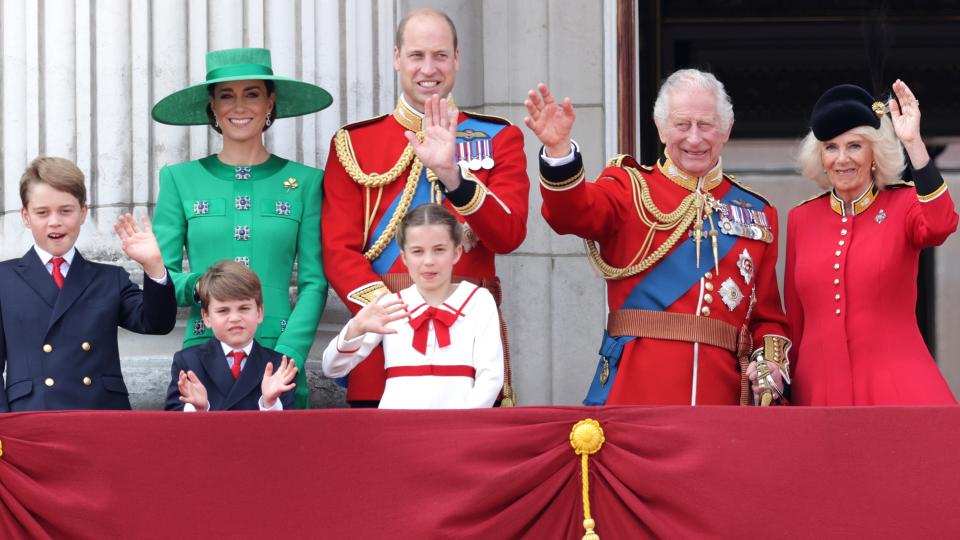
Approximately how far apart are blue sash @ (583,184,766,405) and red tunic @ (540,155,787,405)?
11 millimetres

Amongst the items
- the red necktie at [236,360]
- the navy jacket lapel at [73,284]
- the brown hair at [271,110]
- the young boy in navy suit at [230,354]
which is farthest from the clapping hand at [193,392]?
the brown hair at [271,110]

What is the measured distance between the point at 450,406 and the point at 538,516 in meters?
0.47

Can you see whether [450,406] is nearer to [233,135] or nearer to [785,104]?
[233,135]

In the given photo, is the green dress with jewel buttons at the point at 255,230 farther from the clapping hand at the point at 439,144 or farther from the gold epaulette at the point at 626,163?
the gold epaulette at the point at 626,163

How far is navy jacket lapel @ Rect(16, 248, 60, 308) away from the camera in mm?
4977

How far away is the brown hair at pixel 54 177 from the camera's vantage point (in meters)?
5.00

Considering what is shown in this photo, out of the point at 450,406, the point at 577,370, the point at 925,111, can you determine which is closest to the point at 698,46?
the point at 925,111

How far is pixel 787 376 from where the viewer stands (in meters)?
5.05

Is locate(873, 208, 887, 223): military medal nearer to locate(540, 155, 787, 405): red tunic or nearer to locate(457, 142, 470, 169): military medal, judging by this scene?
locate(540, 155, 787, 405): red tunic

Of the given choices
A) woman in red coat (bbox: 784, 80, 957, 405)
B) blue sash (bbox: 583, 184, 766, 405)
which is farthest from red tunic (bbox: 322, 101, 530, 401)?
woman in red coat (bbox: 784, 80, 957, 405)

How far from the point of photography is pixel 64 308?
4953mm

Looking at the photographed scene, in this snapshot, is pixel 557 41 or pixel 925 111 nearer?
pixel 557 41

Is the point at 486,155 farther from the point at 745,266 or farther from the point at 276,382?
the point at 276,382

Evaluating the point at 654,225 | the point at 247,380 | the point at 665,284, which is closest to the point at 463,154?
the point at 654,225
